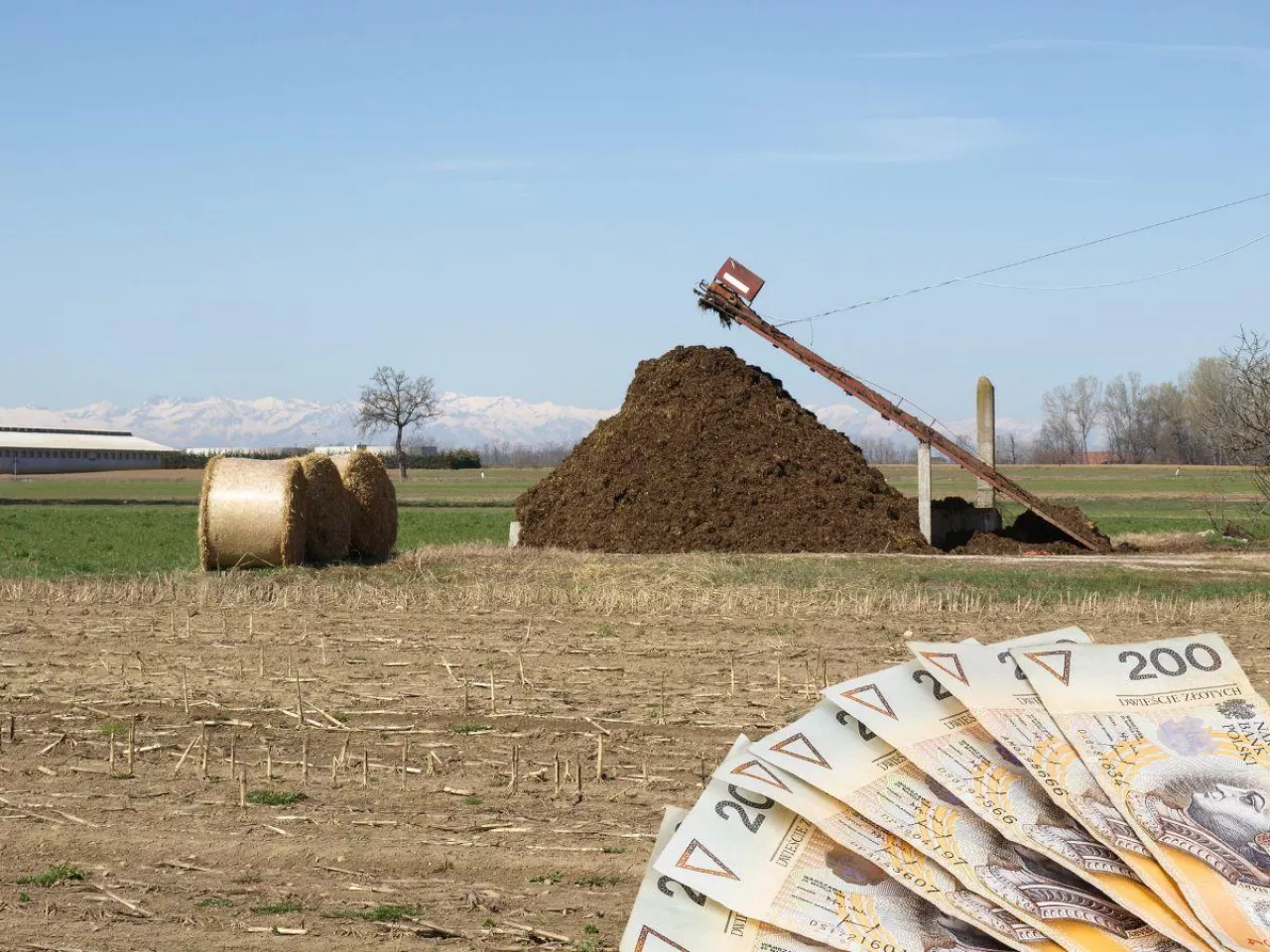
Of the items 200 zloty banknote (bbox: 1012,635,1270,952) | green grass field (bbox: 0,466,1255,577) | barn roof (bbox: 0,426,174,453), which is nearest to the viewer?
200 zloty banknote (bbox: 1012,635,1270,952)

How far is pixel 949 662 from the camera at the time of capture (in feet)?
15.5

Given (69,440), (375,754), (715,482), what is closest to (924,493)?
(715,482)

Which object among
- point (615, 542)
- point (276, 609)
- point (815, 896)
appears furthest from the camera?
point (615, 542)

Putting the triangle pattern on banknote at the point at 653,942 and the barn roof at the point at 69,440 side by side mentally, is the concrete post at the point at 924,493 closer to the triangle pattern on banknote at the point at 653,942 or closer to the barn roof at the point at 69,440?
the triangle pattern on banknote at the point at 653,942

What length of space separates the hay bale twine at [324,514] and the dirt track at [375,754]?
20.0 ft

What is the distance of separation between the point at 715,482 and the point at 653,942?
20485 millimetres

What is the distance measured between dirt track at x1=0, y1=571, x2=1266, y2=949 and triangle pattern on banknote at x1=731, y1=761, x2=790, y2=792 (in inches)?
55.1

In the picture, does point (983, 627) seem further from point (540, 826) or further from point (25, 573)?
point (25, 573)

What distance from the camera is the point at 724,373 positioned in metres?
26.3

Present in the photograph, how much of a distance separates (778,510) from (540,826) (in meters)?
17.3

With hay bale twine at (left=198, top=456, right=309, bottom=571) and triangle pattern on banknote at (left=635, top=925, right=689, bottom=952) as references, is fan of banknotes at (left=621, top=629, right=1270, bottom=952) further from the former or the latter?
hay bale twine at (left=198, top=456, right=309, bottom=571)

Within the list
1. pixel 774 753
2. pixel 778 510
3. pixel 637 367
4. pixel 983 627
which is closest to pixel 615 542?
pixel 778 510

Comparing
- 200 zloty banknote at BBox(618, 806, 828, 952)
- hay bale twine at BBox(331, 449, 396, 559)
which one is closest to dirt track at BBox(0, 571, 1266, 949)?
200 zloty banknote at BBox(618, 806, 828, 952)

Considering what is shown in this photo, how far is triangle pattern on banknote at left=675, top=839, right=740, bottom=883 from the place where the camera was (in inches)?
172
